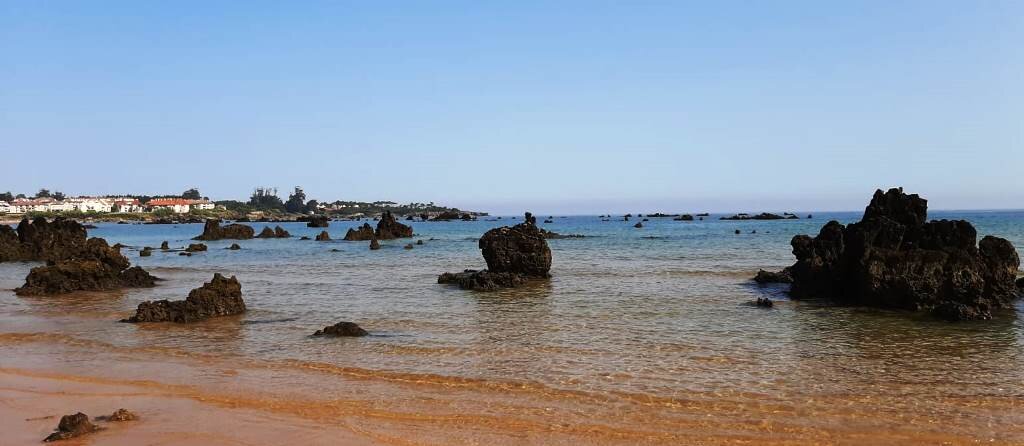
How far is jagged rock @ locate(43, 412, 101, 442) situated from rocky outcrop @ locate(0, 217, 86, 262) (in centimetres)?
4877

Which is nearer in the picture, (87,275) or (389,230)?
(87,275)

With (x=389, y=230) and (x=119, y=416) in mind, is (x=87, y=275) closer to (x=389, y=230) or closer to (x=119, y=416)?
(x=119, y=416)

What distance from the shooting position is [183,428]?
10.1m

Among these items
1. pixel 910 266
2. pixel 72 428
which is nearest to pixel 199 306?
pixel 72 428

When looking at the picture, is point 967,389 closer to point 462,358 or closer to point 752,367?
point 752,367

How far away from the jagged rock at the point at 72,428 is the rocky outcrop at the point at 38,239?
4877cm

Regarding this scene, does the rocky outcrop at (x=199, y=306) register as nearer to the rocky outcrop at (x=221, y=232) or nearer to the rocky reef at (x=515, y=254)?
the rocky reef at (x=515, y=254)

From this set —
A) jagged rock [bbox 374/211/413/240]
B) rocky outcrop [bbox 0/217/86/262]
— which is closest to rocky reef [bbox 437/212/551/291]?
rocky outcrop [bbox 0/217/86/262]

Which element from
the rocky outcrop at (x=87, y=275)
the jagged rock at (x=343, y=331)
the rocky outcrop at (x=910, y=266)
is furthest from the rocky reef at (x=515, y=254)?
the jagged rock at (x=343, y=331)

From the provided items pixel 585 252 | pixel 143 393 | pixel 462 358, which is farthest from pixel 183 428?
pixel 585 252

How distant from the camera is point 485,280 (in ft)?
99.8

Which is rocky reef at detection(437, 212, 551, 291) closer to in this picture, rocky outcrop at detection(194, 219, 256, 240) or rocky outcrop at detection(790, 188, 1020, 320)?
Result: rocky outcrop at detection(790, 188, 1020, 320)

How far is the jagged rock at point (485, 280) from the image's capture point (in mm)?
30031

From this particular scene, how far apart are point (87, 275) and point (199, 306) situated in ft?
38.4
